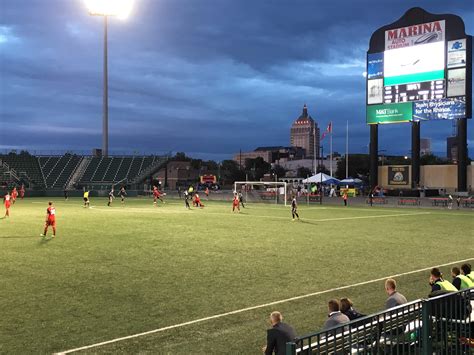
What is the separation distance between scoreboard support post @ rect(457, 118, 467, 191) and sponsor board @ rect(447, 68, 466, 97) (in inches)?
138

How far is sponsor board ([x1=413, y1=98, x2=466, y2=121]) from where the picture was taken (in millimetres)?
52000

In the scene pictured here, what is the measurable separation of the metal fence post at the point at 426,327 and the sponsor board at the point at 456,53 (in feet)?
173

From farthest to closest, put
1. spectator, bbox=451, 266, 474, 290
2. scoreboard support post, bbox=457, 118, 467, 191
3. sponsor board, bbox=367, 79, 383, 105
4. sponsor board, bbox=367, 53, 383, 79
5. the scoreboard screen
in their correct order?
sponsor board, bbox=367, 53, 383, 79 → sponsor board, bbox=367, 79, 383, 105 → scoreboard support post, bbox=457, 118, 467, 191 → the scoreboard screen → spectator, bbox=451, 266, 474, 290

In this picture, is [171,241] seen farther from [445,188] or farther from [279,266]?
[445,188]

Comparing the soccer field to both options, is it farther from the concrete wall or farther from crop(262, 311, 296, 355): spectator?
the concrete wall

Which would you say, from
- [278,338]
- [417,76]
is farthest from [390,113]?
[278,338]

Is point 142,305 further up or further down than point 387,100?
further down

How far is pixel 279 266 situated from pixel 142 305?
5.52 meters

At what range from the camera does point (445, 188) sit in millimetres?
67812

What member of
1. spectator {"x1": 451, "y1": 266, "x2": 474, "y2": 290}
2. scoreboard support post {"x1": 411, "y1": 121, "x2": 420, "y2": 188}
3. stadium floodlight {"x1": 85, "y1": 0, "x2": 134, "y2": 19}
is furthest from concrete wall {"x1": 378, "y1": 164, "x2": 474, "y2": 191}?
spectator {"x1": 451, "y1": 266, "x2": 474, "y2": 290}

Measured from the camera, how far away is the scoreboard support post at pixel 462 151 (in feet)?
178

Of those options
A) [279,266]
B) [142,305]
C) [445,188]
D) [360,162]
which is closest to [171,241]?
[279,266]

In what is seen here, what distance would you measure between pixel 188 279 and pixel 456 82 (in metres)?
47.7

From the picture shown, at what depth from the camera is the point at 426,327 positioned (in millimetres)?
5293
